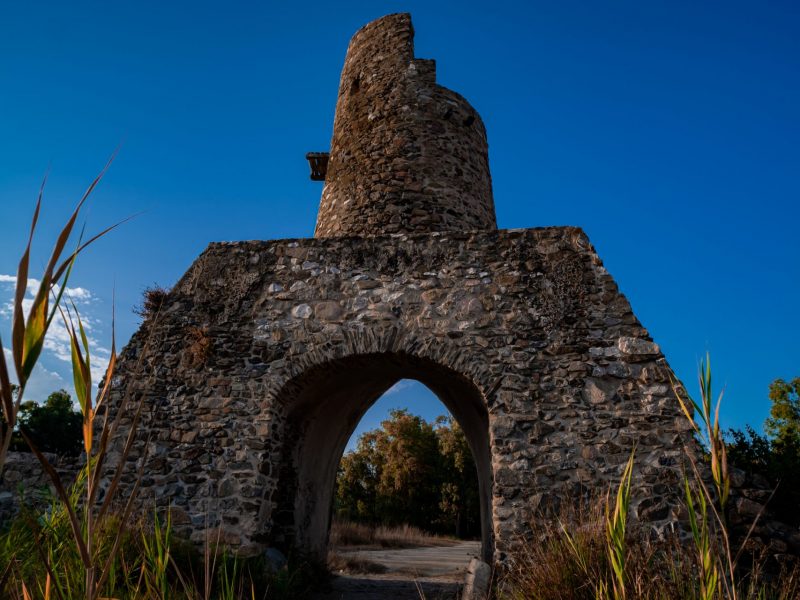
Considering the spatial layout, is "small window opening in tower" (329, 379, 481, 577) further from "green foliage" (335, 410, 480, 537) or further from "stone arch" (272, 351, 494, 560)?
"stone arch" (272, 351, 494, 560)

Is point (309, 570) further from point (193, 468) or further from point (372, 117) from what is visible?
point (372, 117)

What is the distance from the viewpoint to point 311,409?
23.4 ft

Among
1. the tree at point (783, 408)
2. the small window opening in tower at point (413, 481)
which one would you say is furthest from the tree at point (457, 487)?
the tree at point (783, 408)

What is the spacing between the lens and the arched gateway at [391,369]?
17.7 ft

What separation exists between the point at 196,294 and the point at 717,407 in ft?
21.2

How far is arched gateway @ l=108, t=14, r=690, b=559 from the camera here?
5.39 m

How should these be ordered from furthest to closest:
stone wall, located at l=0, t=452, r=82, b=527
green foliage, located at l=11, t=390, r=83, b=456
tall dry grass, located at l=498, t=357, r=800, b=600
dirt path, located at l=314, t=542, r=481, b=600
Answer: green foliage, located at l=11, t=390, r=83, b=456 < dirt path, located at l=314, t=542, r=481, b=600 < stone wall, located at l=0, t=452, r=82, b=527 < tall dry grass, located at l=498, t=357, r=800, b=600

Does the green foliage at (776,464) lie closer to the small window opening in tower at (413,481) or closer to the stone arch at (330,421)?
the stone arch at (330,421)

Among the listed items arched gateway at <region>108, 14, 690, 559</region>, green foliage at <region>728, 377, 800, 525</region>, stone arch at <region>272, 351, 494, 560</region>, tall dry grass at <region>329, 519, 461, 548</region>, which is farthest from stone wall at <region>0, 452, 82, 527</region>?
tall dry grass at <region>329, 519, 461, 548</region>

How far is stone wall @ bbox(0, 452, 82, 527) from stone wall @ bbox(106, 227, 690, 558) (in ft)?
2.67

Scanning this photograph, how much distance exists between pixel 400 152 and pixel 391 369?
3.83 m

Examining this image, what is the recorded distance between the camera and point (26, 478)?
6469 mm

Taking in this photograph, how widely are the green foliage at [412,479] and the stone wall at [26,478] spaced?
20.7 m

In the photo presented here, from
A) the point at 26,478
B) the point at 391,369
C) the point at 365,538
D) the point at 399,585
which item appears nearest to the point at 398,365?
the point at 391,369
